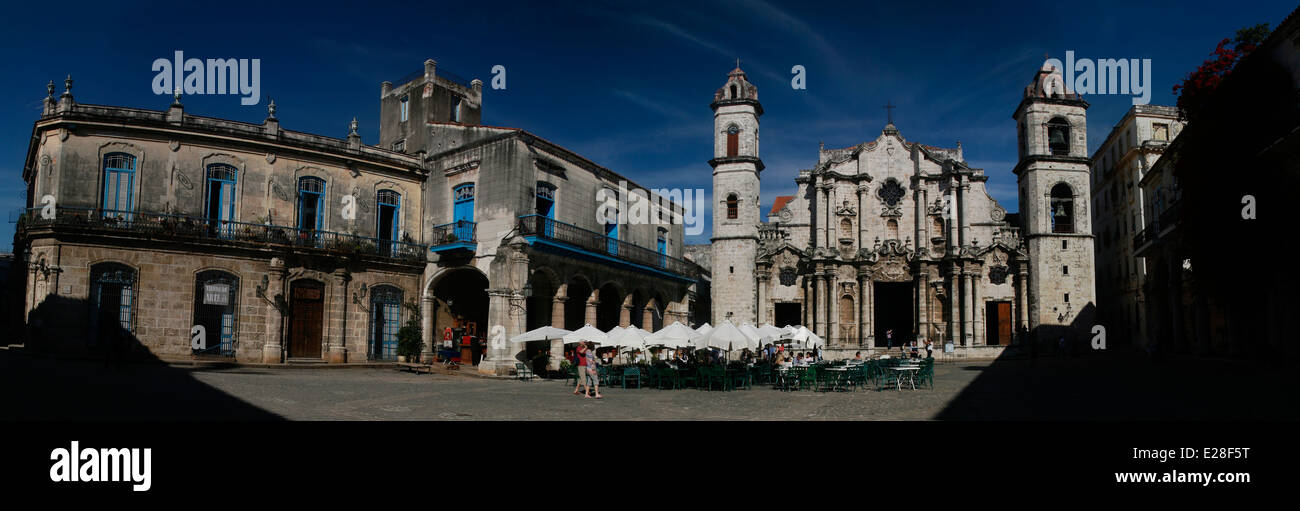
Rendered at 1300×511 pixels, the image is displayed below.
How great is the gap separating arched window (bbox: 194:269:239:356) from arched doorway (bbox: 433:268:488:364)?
6453 mm

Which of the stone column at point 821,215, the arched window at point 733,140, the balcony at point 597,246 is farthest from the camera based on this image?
the stone column at point 821,215

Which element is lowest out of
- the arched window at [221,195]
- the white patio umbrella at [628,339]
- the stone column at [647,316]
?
the white patio umbrella at [628,339]

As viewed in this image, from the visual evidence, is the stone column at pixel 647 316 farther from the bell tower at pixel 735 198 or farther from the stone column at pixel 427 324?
the stone column at pixel 427 324

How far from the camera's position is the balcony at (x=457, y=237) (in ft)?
80.7

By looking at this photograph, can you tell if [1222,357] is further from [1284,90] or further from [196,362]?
[196,362]

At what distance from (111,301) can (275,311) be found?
426cm

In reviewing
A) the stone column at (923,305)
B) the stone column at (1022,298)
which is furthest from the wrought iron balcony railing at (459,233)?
the stone column at (1022,298)

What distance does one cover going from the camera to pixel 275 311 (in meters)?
23.0

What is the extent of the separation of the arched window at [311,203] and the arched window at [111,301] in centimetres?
512

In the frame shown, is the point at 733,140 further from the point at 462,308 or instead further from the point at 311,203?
the point at 311,203

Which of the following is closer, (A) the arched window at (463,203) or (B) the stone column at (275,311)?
(B) the stone column at (275,311)

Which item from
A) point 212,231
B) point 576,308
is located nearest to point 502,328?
point 576,308

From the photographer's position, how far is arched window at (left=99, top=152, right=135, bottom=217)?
21.3m
